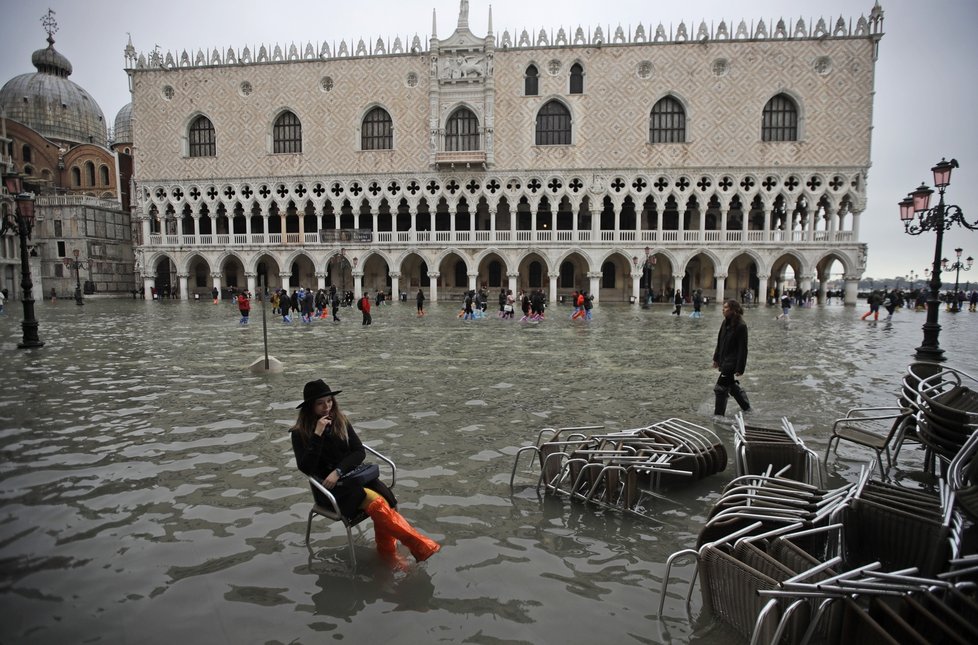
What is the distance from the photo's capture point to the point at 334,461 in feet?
13.0

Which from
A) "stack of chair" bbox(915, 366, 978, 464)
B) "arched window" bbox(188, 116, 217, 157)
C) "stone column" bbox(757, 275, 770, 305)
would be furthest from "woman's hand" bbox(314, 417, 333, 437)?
"arched window" bbox(188, 116, 217, 157)

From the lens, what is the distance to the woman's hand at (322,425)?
389 cm

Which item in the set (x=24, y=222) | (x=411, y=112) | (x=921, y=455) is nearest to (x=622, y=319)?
(x=921, y=455)

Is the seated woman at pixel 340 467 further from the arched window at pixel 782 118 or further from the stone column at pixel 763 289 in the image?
the arched window at pixel 782 118

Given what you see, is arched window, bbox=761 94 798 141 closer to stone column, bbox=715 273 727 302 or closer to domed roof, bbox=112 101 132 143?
stone column, bbox=715 273 727 302

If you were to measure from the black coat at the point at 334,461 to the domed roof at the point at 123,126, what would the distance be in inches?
2871

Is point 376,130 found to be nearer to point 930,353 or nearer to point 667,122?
point 667,122

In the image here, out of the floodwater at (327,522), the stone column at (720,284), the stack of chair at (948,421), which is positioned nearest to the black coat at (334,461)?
the floodwater at (327,522)

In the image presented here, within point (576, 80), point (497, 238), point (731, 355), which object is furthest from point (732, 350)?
point (576, 80)

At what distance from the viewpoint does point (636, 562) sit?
373cm

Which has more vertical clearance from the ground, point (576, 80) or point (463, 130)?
point (576, 80)

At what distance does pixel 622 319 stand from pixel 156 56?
123ft

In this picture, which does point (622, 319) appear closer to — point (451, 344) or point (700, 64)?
point (451, 344)

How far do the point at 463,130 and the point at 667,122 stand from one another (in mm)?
12836
